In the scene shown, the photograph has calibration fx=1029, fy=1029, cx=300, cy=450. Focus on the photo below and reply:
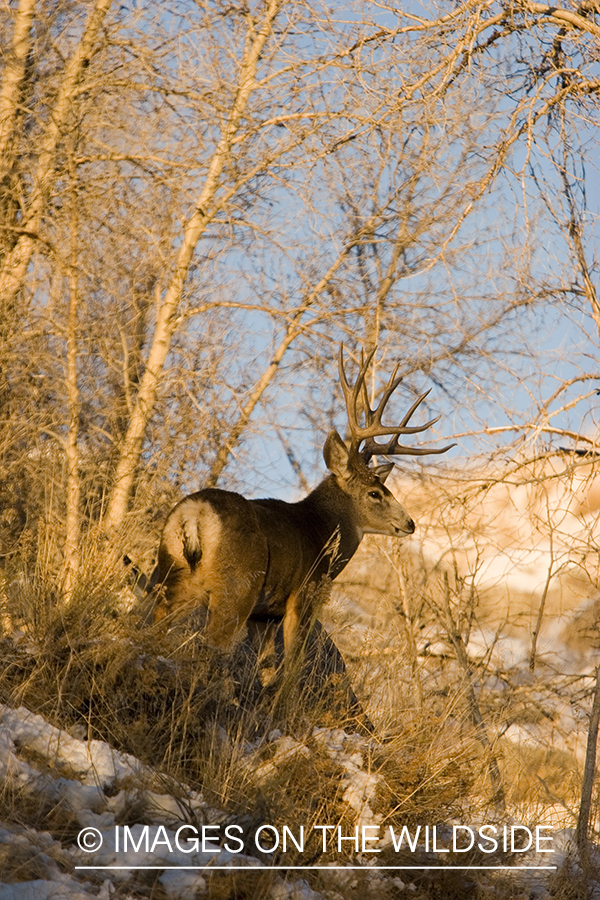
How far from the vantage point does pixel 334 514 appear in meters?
9.73

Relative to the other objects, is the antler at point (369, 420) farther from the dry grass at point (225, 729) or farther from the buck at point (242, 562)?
the dry grass at point (225, 729)

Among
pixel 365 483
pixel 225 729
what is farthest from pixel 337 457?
pixel 225 729

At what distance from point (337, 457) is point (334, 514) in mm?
604

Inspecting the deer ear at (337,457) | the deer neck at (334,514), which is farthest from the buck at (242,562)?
the deer ear at (337,457)

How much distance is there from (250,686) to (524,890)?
1.96m

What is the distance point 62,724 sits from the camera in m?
5.54

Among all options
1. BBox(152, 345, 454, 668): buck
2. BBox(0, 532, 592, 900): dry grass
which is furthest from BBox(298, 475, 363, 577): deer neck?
BBox(0, 532, 592, 900): dry grass

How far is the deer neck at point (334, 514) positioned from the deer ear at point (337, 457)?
0.10m

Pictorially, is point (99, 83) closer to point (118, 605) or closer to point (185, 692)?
point (118, 605)

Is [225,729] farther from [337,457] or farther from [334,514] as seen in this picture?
[337,457]

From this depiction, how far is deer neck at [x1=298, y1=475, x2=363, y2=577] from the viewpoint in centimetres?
945

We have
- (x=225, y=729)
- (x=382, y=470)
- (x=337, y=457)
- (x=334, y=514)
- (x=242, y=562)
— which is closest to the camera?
(x=225, y=729)

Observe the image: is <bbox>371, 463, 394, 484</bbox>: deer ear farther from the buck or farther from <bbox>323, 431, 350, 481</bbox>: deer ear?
the buck

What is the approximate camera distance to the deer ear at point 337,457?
9938mm
